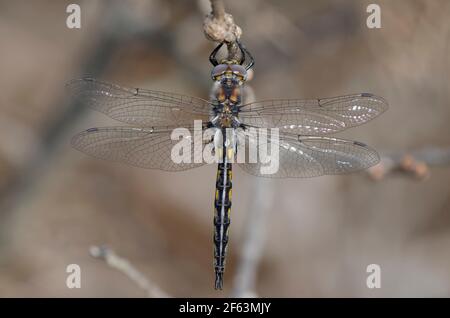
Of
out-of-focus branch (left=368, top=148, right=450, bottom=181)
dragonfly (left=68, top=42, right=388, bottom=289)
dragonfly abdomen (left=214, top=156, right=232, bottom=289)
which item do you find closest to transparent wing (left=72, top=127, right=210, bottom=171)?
dragonfly (left=68, top=42, right=388, bottom=289)

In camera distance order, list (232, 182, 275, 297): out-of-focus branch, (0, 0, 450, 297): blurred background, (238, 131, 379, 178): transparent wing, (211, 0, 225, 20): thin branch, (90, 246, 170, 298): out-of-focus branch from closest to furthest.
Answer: (211, 0, 225, 20): thin branch < (90, 246, 170, 298): out-of-focus branch < (238, 131, 379, 178): transparent wing < (232, 182, 275, 297): out-of-focus branch < (0, 0, 450, 297): blurred background

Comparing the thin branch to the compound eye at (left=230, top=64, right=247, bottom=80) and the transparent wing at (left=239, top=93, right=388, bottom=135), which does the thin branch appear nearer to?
the compound eye at (left=230, top=64, right=247, bottom=80)

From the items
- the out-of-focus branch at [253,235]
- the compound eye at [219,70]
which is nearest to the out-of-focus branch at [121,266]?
the out-of-focus branch at [253,235]

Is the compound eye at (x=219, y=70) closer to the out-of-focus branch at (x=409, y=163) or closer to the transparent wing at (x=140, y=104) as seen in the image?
the transparent wing at (x=140, y=104)

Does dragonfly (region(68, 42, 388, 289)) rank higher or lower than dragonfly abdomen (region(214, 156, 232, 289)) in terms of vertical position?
higher
